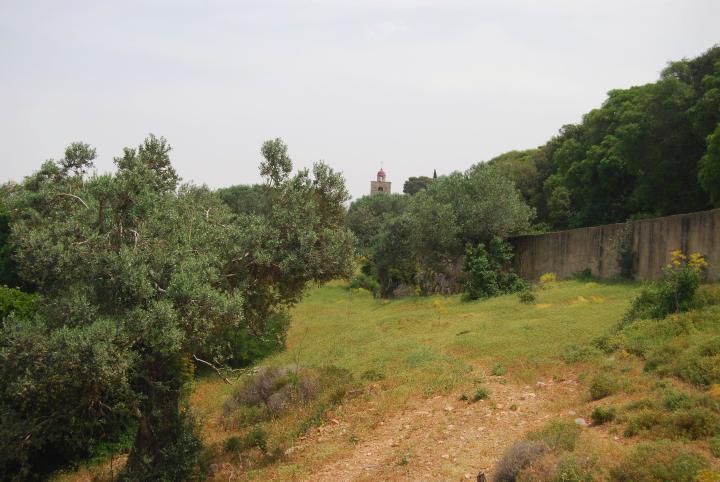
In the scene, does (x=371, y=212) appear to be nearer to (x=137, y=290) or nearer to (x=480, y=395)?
(x=480, y=395)

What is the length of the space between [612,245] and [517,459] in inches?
591

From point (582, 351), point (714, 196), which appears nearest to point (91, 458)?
point (582, 351)

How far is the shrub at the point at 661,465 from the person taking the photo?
270 inches

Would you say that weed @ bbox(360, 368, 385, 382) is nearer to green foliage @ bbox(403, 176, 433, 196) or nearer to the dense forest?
the dense forest

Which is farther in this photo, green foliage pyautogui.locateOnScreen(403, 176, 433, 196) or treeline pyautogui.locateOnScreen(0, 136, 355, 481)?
green foliage pyautogui.locateOnScreen(403, 176, 433, 196)

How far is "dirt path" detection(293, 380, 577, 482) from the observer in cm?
929

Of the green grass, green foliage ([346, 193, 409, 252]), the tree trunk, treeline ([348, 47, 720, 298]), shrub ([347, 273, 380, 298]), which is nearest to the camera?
the tree trunk

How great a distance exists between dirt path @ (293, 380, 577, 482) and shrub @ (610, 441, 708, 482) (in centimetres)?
199

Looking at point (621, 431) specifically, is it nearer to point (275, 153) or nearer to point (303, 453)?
point (303, 453)

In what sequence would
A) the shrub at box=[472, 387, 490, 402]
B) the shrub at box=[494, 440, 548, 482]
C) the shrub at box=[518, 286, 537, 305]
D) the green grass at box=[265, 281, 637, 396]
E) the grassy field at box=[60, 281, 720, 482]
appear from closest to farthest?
the shrub at box=[494, 440, 548, 482] → the grassy field at box=[60, 281, 720, 482] → the shrub at box=[472, 387, 490, 402] → the green grass at box=[265, 281, 637, 396] → the shrub at box=[518, 286, 537, 305]

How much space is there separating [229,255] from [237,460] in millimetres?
4117

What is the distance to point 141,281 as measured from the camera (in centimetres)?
891

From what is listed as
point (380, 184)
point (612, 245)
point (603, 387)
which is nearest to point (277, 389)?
point (603, 387)

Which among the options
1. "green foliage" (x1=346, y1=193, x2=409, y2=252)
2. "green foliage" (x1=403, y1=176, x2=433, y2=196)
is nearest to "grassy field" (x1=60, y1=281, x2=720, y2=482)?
"green foliage" (x1=346, y1=193, x2=409, y2=252)
